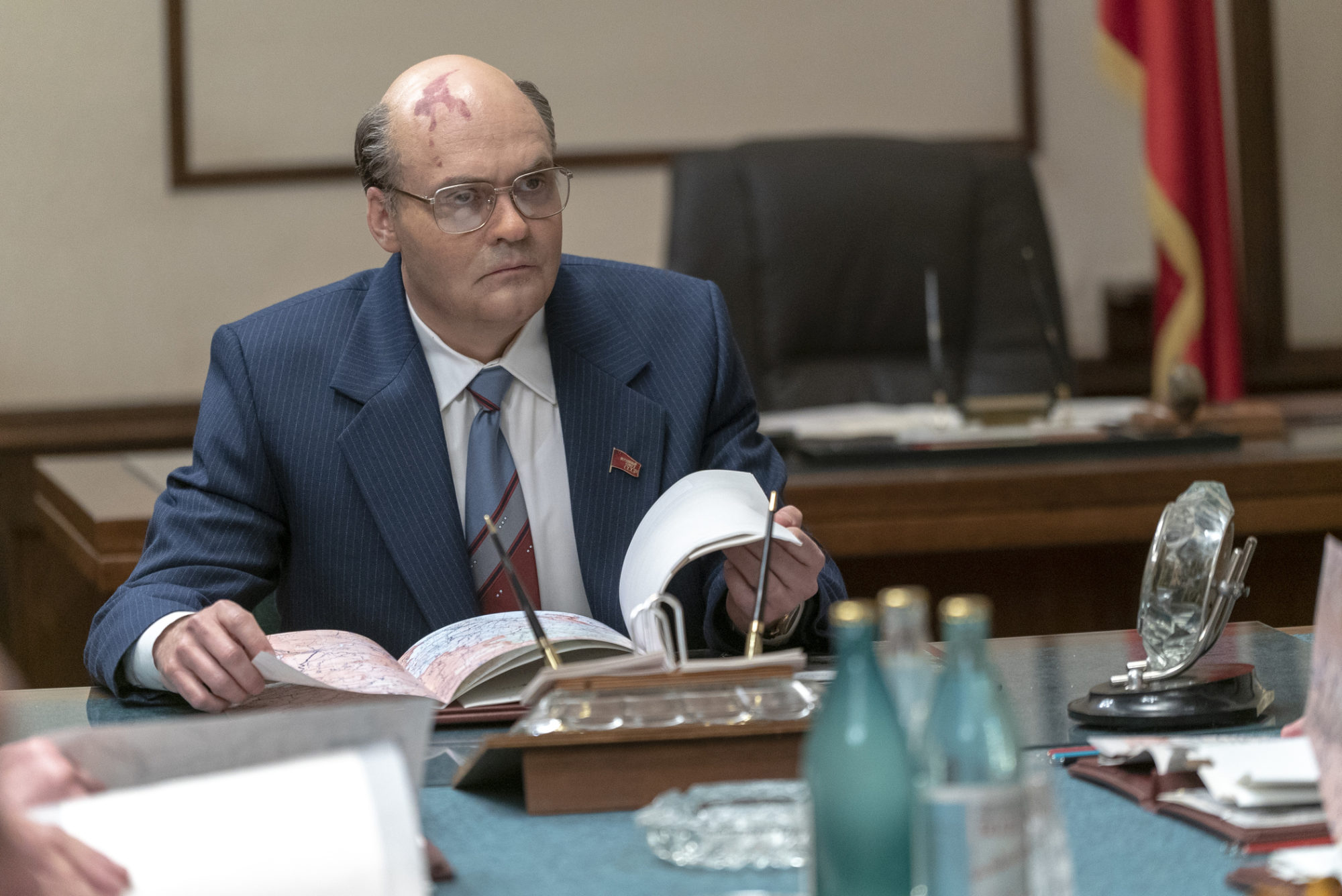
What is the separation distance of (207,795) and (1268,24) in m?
4.31

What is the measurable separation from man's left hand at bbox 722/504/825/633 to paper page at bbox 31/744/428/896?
2.17 feet

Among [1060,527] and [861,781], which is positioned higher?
[861,781]

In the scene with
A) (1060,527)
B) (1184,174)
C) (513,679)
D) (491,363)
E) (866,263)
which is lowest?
(1060,527)

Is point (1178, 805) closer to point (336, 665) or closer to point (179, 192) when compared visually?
point (336, 665)

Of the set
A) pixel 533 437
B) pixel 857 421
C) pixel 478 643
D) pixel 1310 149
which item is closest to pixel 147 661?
pixel 478 643

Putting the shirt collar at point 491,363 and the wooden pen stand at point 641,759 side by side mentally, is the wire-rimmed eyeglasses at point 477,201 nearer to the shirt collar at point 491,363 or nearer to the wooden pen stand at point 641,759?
the shirt collar at point 491,363

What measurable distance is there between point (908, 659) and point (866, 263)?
2.90m

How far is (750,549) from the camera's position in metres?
1.49

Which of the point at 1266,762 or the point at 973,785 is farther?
the point at 1266,762

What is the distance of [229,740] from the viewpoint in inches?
34.6

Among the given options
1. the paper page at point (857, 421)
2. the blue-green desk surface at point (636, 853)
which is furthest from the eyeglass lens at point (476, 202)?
the paper page at point (857, 421)

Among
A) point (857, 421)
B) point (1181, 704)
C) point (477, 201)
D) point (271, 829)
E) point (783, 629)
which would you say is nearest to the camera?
point (271, 829)

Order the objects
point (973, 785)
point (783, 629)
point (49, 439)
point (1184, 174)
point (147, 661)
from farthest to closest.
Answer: point (49, 439) → point (1184, 174) → point (783, 629) → point (147, 661) → point (973, 785)

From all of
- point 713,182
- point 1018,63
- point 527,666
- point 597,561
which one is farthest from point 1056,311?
point 527,666
